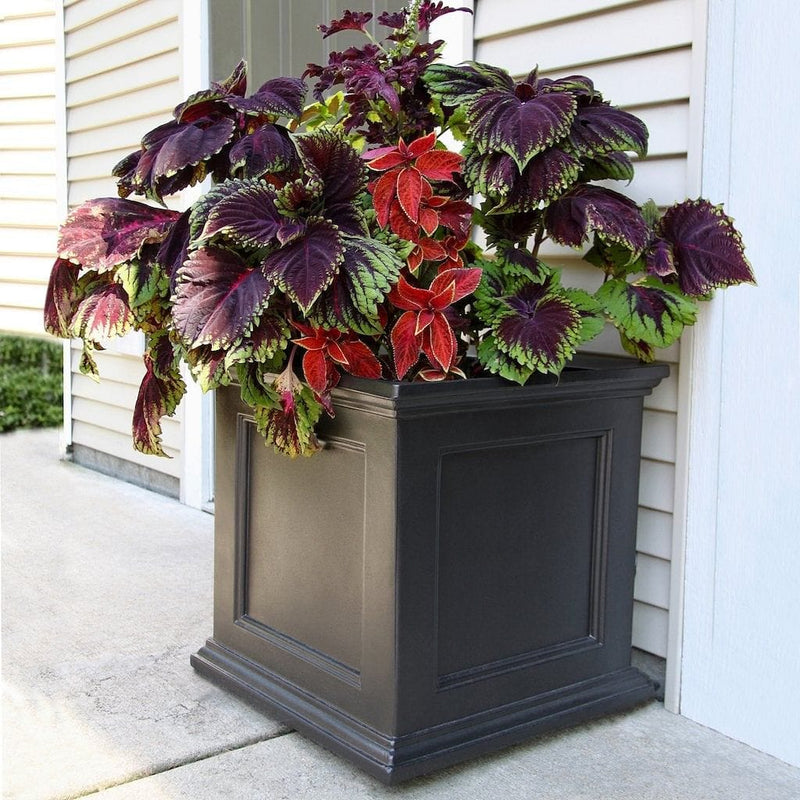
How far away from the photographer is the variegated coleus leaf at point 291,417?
170 cm

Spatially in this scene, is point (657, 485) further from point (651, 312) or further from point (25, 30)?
point (25, 30)

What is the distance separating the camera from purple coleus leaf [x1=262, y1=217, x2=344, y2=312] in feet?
5.00

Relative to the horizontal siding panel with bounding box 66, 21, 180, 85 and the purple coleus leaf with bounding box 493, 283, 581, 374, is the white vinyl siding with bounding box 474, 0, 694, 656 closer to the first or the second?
the purple coleus leaf with bounding box 493, 283, 581, 374

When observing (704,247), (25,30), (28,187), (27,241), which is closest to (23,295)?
(27,241)

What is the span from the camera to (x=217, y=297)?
5.20ft

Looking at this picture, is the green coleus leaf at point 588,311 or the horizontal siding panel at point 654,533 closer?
the green coleus leaf at point 588,311

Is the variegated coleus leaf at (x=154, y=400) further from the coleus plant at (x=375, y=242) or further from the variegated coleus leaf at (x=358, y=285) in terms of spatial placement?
the variegated coleus leaf at (x=358, y=285)

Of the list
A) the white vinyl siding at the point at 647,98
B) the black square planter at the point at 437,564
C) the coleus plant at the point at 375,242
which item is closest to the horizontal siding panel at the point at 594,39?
the white vinyl siding at the point at 647,98

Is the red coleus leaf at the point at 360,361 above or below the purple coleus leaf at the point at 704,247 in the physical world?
below

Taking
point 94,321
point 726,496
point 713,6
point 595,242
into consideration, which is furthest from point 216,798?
point 713,6

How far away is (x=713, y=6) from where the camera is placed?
1816 millimetres

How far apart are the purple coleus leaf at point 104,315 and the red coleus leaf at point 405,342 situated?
1.60 ft

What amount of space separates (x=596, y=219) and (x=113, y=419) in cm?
292

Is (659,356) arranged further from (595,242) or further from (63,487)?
(63,487)
